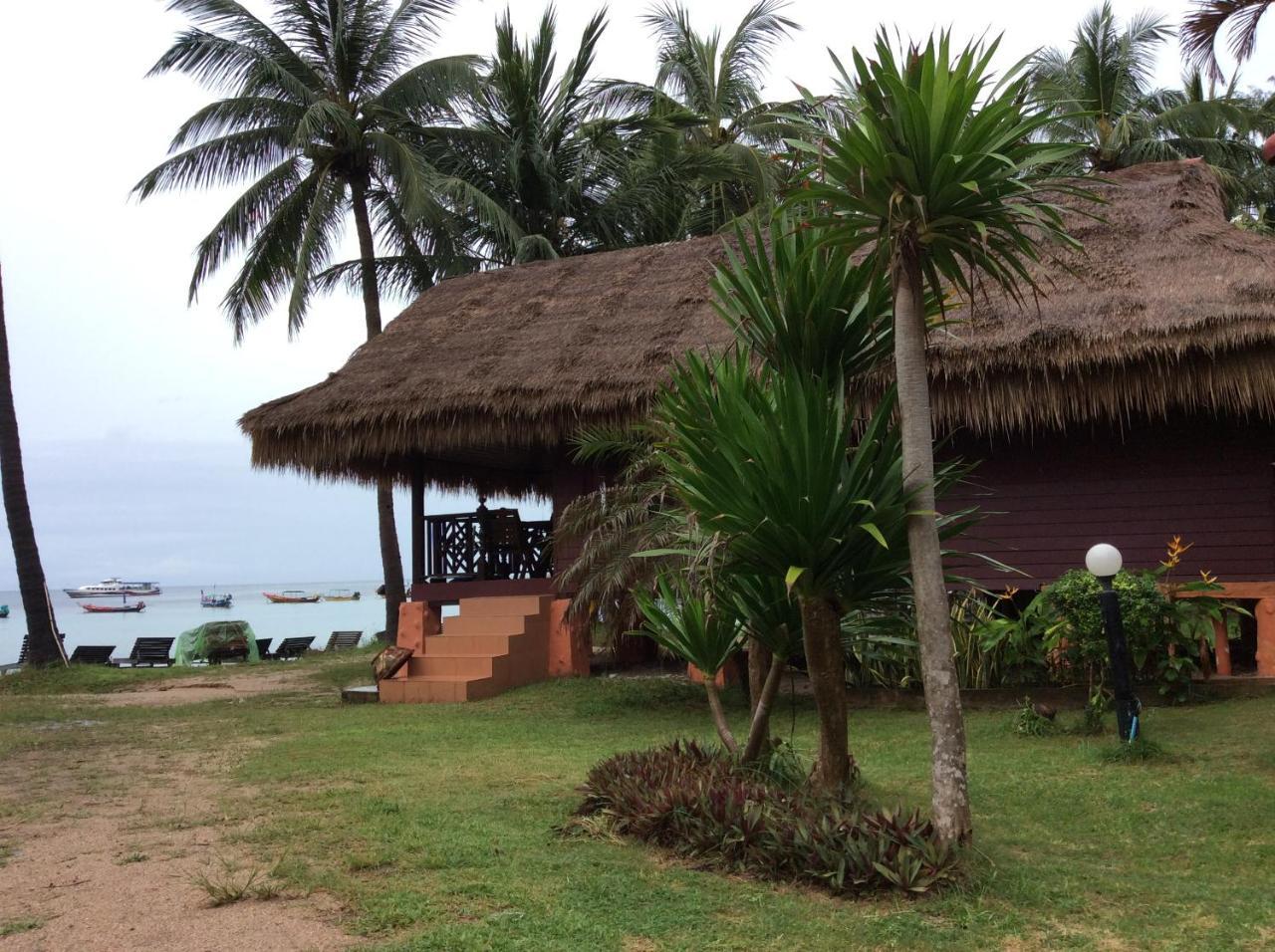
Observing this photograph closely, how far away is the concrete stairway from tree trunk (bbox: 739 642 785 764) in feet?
19.0

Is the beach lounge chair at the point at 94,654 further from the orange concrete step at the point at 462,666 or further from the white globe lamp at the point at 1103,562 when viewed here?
the white globe lamp at the point at 1103,562

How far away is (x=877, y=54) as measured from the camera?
461cm

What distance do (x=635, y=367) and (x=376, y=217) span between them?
34.3ft

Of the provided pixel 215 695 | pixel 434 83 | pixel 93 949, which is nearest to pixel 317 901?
pixel 93 949

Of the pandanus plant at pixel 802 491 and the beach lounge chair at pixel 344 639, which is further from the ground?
the pandanus plant at pixel 802 491

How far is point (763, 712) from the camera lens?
5.54 m

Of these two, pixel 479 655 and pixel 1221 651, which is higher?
pixel 479 655

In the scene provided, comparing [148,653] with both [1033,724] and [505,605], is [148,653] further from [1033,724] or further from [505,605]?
[1033,724]

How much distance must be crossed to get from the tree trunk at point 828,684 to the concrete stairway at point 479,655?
6.36 meters

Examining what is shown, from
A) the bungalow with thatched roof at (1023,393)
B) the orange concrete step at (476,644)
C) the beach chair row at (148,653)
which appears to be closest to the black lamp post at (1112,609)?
the bungalow with thatched roof at (1023,393)

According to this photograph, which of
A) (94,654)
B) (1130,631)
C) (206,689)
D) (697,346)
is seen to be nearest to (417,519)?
(206,689)

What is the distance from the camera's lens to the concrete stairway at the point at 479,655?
36.7 feet

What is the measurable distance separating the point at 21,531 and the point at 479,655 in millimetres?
8450

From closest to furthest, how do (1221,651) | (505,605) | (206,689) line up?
(1221,651) < (505,605) < (206,689)
